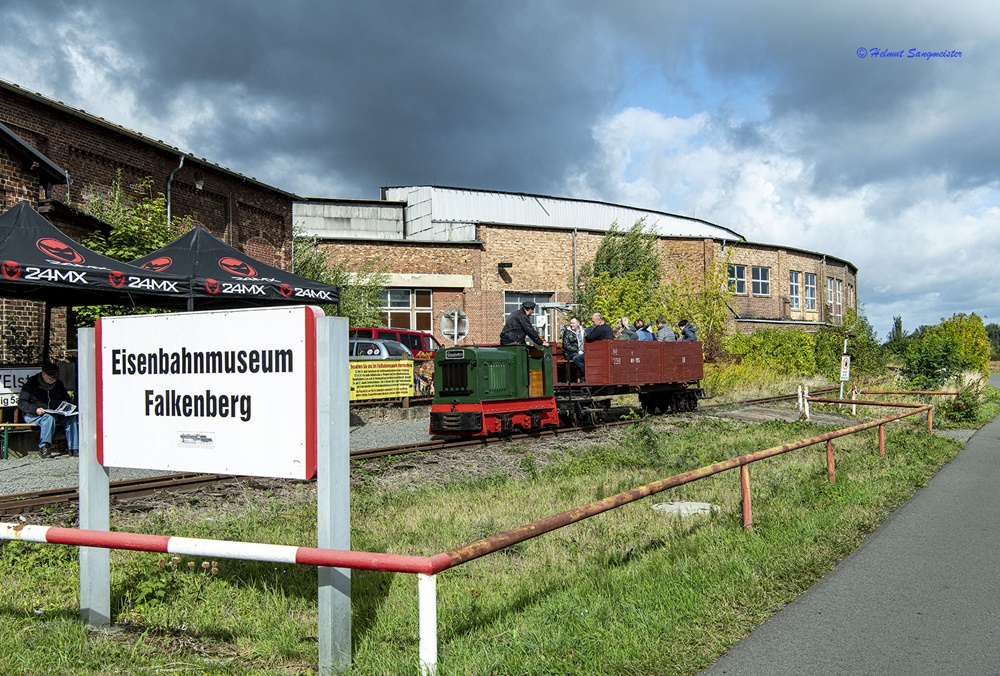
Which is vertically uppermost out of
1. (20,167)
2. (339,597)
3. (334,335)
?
(20,167)

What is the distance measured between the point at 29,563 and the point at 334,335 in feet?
12.2

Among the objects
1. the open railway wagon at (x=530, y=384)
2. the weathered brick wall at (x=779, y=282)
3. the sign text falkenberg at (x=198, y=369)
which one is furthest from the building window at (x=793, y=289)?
the sign text falkenberg at (x=198, y=369)

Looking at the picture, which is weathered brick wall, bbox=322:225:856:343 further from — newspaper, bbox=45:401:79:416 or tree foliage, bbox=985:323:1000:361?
tree foliage, bbox=985:323:1000:361

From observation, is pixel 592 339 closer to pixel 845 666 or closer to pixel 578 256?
pixel 845 666

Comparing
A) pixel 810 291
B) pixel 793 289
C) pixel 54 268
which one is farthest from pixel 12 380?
pixel 810 291

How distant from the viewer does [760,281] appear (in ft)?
160

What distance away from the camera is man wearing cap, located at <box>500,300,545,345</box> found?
14938 millimetres

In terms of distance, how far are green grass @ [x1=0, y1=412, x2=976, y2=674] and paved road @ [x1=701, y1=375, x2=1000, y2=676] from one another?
0.64ft

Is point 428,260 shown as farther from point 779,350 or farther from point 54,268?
point 54,268

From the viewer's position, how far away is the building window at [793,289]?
5103cm

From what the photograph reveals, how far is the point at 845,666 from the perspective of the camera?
4.07m

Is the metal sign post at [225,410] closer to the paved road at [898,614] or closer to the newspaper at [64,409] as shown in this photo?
the paved road at [898,614]

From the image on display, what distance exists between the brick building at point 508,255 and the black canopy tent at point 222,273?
13837 millimetres

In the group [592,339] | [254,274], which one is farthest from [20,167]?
[592,339]
